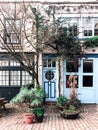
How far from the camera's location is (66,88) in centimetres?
2144

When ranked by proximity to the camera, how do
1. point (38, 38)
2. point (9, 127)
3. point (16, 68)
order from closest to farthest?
point (9, 127), point (38, 38), point (16, 68)

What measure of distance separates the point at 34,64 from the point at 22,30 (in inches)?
89.8

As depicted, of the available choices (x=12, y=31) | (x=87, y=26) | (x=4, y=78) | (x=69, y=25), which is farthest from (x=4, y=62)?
(x=87, y=26)

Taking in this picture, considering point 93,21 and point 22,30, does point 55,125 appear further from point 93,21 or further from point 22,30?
point 93,21

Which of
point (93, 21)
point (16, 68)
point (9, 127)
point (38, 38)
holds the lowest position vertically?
point (9, 127)

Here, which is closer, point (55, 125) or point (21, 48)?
point (55, 125)

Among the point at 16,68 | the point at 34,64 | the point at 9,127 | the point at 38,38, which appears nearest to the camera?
the point at 9,127

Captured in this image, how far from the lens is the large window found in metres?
21.8

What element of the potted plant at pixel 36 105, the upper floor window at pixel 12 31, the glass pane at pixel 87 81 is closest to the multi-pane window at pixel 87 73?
the glass pane at pixel 87 81

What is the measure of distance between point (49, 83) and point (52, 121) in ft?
20.5

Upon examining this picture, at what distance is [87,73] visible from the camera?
21312mm

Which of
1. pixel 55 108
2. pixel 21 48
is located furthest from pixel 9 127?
pixel 21 48

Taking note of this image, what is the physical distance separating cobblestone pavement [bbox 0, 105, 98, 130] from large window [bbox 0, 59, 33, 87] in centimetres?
341

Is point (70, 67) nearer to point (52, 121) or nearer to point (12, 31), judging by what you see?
point (12, 31)
